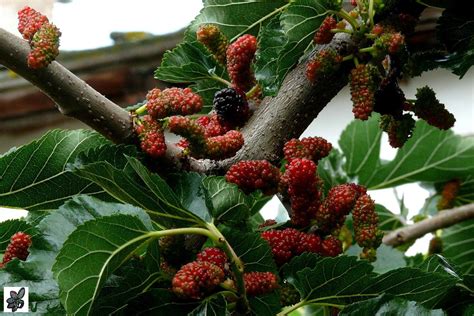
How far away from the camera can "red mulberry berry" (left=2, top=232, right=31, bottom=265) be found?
65cm

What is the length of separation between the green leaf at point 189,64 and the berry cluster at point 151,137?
0.42ft

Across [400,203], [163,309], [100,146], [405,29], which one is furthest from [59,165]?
[400,203]

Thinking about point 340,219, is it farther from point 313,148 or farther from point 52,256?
point 52,256

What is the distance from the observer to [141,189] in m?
0.62

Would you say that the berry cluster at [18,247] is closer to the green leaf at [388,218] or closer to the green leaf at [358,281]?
the green leaf at [358,281]

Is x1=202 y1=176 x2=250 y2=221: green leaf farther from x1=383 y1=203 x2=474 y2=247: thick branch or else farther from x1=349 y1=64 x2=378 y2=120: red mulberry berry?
x1=383 y1=203 x2=474 y2=247: thick branch

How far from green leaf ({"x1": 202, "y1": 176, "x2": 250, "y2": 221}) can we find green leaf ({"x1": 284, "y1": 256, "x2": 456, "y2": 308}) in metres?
0.06

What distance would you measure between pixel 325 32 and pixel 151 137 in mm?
180

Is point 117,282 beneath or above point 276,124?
beneath

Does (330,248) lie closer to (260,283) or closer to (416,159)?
(260,283)

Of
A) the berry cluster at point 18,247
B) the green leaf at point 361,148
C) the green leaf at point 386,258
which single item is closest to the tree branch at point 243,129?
the berry cluster at point 18,247

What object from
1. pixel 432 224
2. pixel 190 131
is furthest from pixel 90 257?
pixel 432 224

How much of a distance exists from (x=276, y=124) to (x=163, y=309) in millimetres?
192

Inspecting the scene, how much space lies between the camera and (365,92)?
70cm
